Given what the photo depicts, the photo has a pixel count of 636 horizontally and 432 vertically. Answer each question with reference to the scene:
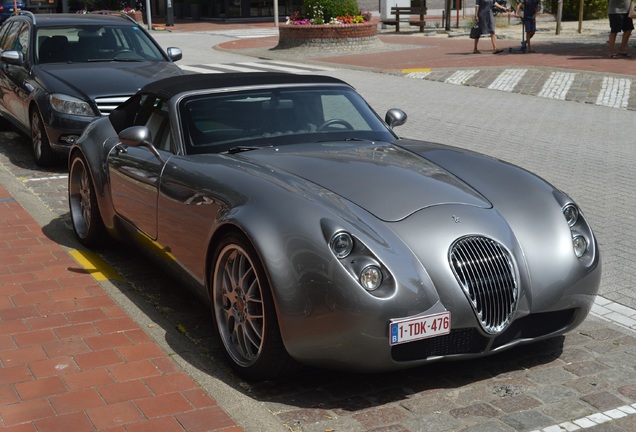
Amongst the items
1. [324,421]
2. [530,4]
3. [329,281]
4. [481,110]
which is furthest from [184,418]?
[530,4]

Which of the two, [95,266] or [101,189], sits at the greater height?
[101,189]

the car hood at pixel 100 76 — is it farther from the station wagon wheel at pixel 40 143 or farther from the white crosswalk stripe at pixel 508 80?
the white crosswalk stripe at pixel 508 80

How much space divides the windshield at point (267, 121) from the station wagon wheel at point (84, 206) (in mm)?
1518

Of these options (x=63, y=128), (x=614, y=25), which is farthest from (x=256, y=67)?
(x=63, y=128)

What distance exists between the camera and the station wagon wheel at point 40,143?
1066cm

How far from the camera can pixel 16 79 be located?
11.5 meters

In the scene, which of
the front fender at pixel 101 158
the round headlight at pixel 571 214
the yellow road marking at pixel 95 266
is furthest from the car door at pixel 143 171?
Result: the round headlight at pixel 571 214

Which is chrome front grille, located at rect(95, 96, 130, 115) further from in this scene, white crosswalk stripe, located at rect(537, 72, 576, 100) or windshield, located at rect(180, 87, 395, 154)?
white crosswalk stripe, located at rect(537, 72, 576, 100)

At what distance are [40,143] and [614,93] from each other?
1048 cm

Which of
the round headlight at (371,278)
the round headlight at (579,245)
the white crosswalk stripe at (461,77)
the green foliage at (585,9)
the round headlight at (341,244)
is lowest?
the white crosswalk stripe at (461,77)

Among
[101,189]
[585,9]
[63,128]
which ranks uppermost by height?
[101,189]

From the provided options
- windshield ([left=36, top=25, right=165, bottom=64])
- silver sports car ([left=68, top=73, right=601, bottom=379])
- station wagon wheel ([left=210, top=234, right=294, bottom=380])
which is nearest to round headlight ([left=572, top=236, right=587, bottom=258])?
silver sports car ([left=68, top=73, right=601, bottom=379])

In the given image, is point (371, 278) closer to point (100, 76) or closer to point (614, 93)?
point (100, 76)

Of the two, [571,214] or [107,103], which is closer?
[571,214]
